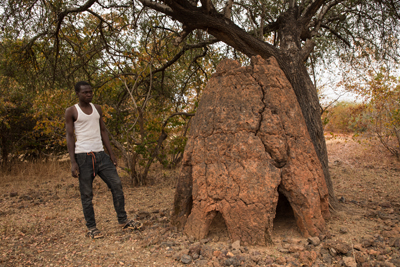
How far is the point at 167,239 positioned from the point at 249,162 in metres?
1.18

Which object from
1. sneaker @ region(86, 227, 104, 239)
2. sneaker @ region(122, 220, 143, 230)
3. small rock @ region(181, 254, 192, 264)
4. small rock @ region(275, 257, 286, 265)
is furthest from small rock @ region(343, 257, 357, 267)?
sneaker @ region(86, 227, 104, 239)

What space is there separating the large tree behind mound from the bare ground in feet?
0.64

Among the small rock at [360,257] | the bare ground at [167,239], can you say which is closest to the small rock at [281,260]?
the bare ground at [167,239]

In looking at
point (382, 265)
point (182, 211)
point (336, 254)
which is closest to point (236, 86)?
point (182, 211)

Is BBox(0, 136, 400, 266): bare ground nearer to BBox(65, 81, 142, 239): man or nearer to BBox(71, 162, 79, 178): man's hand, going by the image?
BBox(65, 81, 142, 239): man

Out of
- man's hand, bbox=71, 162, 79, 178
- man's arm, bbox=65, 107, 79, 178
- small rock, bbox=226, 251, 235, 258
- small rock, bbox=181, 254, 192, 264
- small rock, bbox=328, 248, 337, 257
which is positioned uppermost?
man's arm, bbox=65, 107, 79, 178

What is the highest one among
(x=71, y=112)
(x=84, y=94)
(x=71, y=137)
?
(x=84, y=94)

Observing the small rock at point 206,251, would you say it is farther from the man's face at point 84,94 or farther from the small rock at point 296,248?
the man's face at point 84,94

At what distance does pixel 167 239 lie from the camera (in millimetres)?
3049

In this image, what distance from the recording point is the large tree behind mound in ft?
9.31

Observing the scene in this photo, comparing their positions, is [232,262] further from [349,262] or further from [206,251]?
[349,262]

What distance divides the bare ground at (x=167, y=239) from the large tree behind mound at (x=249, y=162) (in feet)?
0.64

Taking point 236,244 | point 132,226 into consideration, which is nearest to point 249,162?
point 236,244

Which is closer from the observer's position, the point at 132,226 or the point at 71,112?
the point at 71,112
